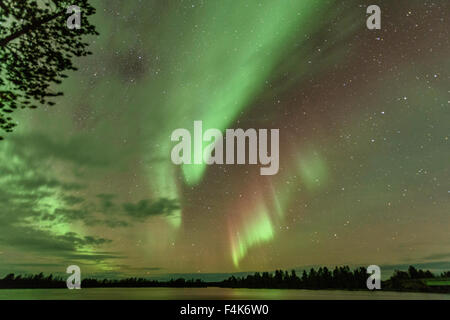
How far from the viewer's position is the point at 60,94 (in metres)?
10.9

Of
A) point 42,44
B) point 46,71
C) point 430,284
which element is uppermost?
point 42,44

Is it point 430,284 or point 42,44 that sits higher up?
point 42,44
